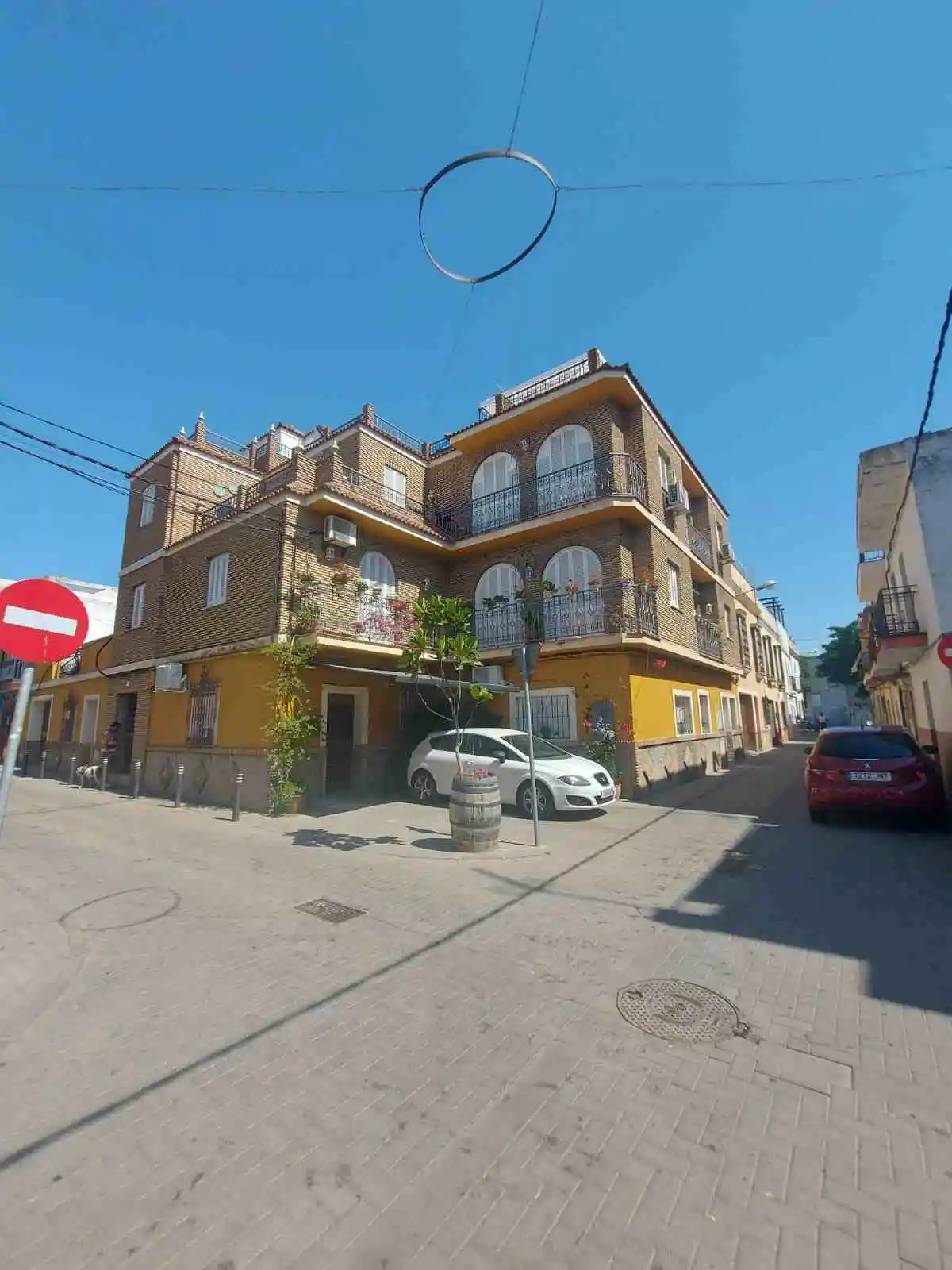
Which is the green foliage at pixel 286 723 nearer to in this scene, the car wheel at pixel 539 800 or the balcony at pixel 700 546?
the car wheel at pixel 539 800

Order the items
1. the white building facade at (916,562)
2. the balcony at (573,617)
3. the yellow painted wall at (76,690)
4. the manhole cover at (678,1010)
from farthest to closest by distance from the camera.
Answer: the yellow painted wall at (76,690), the balcony at (573,617), the white building facade at (916,562), the manhole cover at (678,1010)

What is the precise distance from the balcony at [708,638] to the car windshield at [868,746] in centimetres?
896

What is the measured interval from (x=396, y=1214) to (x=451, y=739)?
1017cm

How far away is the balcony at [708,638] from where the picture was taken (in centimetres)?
1839

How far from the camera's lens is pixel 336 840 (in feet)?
28.9

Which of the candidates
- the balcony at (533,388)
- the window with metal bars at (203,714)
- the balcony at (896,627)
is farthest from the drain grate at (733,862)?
the balcony at (533,388)

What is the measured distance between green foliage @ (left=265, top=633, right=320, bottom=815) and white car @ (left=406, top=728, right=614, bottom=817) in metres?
2.71

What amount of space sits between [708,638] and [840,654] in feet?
114

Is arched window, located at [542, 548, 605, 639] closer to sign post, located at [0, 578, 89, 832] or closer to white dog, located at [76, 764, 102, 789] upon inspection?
sign post, located at [0, 578, 89, 832]

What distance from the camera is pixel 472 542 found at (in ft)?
52.5

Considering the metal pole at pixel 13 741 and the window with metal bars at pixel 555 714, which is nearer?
the metal pole at pixel 13 741

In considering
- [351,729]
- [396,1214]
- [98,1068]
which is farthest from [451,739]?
[396,1214]

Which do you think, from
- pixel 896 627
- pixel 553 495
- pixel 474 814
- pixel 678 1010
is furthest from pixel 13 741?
pixel 896 627

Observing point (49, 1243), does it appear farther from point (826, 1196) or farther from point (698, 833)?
point (698, 833)
